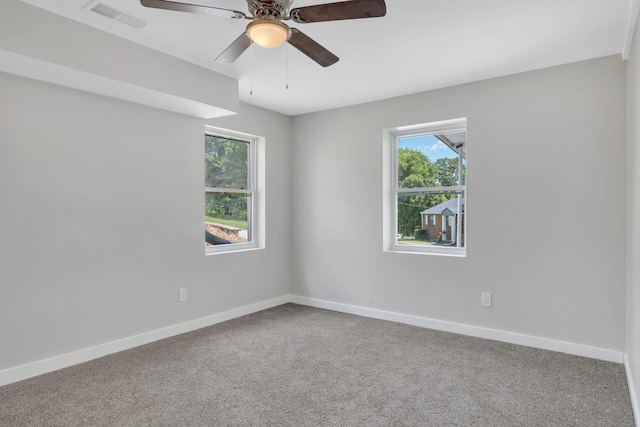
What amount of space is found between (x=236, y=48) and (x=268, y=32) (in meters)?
0.39

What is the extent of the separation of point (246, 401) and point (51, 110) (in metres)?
2.45

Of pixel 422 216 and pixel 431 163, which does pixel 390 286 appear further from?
pixel 431 163

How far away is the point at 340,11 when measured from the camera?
1810mm

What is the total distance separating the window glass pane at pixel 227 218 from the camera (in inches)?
165

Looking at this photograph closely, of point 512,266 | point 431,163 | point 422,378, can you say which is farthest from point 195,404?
point 431,163

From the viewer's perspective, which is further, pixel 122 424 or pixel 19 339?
pixel 19 339

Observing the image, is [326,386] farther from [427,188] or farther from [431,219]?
[427,188]

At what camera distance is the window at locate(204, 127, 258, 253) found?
4172 millimetres

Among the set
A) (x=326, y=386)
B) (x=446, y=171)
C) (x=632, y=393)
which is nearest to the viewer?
(x=632, y=393)

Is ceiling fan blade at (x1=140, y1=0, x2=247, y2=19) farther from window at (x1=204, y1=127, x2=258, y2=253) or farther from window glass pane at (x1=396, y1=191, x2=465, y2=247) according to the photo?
window glass pane at (x1=396, y1=191, x2=465, y2=247)

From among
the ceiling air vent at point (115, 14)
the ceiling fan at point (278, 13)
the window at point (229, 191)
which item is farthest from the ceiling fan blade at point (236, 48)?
the window at point (229, 191)

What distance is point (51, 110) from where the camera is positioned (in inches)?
112

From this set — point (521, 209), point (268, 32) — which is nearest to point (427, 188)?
point (521, 209)

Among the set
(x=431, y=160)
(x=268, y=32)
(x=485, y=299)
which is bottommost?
(x=485, y=299)
